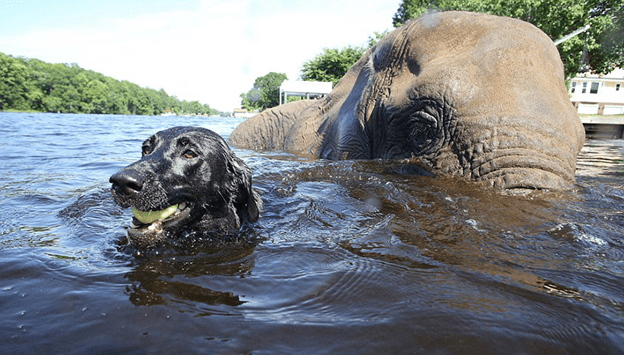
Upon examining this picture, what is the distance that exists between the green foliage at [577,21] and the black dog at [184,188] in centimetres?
2270

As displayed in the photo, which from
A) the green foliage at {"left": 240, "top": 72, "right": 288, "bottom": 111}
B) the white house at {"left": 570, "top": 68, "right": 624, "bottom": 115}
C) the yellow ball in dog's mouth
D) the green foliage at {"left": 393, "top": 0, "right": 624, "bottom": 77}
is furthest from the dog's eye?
the green foliage at {"left": 240, "top": 72, "right": 288, "bottom": 111}

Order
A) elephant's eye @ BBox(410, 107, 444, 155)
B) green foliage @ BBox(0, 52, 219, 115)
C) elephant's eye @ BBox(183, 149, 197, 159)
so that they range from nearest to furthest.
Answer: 1. elephant's eye @ BBox(183, 149, 197, 159)
2. elephant's eye @ BBox(410, 107, 444, 155)
3. green foliage @ BBox(0, 52, 219, 115)

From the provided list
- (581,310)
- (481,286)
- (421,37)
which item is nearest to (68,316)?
(481,286)

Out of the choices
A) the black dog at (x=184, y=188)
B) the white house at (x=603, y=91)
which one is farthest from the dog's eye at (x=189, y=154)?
the white house at (x=603, y=91)

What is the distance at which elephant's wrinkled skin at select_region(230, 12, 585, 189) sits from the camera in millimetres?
3922

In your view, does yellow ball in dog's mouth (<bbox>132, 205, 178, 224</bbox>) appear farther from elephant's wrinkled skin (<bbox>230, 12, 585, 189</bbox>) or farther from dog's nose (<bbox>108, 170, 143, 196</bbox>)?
elephant's wrinkled skin (<bbox>230, 12, 585, 189</bbox>)

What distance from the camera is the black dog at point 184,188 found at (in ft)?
8.96

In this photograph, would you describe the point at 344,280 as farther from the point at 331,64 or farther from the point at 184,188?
the point at 331,64

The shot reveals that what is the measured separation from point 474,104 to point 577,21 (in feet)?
73.3

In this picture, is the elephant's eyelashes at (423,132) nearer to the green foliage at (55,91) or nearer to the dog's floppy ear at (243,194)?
the dog's floppy ear at (243,194)

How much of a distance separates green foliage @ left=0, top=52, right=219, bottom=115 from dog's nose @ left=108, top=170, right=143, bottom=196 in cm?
9464

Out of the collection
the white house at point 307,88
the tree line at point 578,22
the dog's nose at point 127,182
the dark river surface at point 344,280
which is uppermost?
the tree line at point 578,22

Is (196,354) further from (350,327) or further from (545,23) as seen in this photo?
(545,23)

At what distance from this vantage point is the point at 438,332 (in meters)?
1.62
